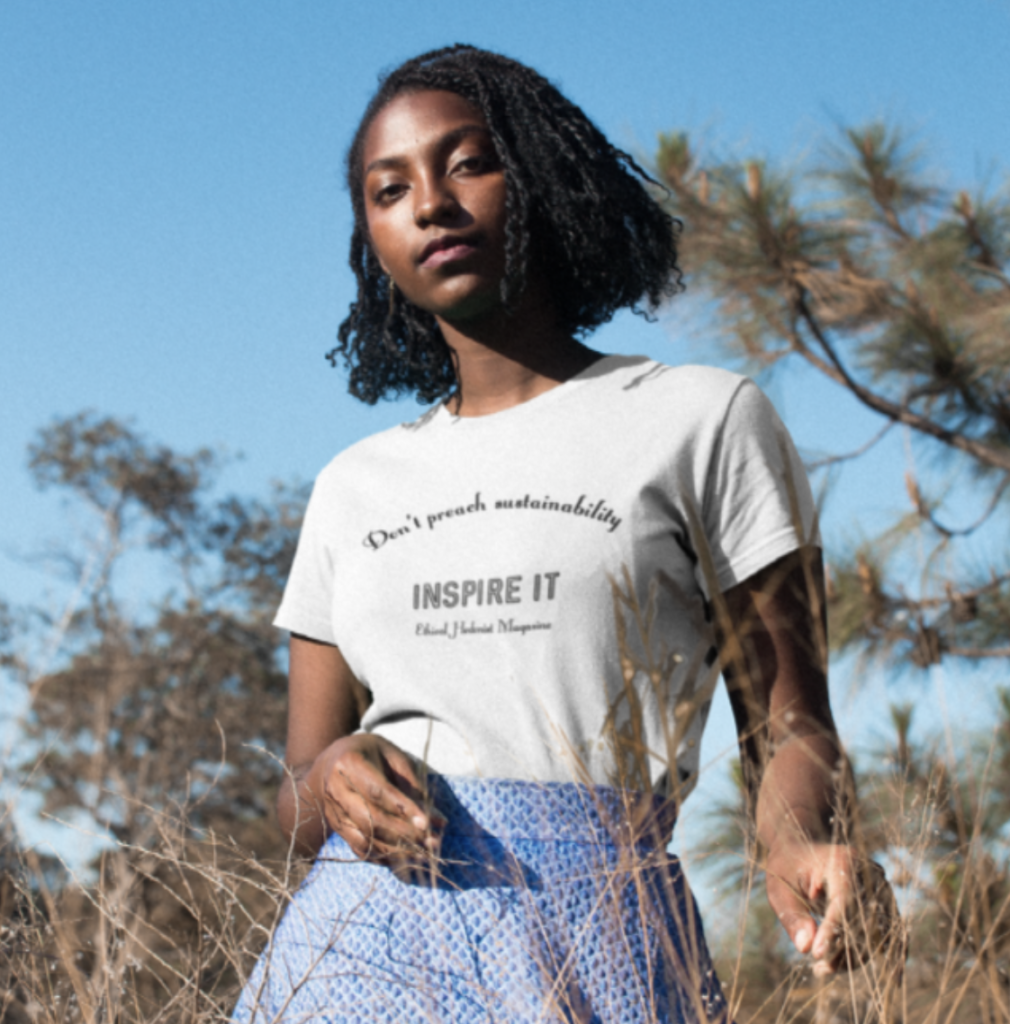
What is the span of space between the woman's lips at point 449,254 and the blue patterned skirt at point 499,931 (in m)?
0.42

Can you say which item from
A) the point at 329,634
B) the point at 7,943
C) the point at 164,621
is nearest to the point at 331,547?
the point at 329,634

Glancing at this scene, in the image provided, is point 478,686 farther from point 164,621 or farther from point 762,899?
point 164,621

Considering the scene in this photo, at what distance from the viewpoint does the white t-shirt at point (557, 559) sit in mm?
823

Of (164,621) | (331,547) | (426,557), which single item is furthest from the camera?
(164,621)

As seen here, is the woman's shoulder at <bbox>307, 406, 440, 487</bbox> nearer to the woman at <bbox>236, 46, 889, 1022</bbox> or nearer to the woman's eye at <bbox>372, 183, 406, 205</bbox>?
the woman at <bbox>236, 46, 889, 1022</bbox>

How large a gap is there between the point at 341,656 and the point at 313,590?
0.20ft

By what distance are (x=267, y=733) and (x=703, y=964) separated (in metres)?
8.89

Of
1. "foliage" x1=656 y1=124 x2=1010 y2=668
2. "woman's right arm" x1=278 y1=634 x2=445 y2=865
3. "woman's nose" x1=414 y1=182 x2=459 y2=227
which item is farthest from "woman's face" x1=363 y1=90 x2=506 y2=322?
"foliage" x1=656 y1=124 x2=1010 y2=668

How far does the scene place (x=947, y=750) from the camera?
0.66 metres

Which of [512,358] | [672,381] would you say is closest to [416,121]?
[512,358]

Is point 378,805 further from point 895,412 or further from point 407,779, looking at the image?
point 895,412

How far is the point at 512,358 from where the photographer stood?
1.02 m

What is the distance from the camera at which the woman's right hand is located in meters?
0.71

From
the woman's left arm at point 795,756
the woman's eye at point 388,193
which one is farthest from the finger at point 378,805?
the woman's eye at point 388,193
